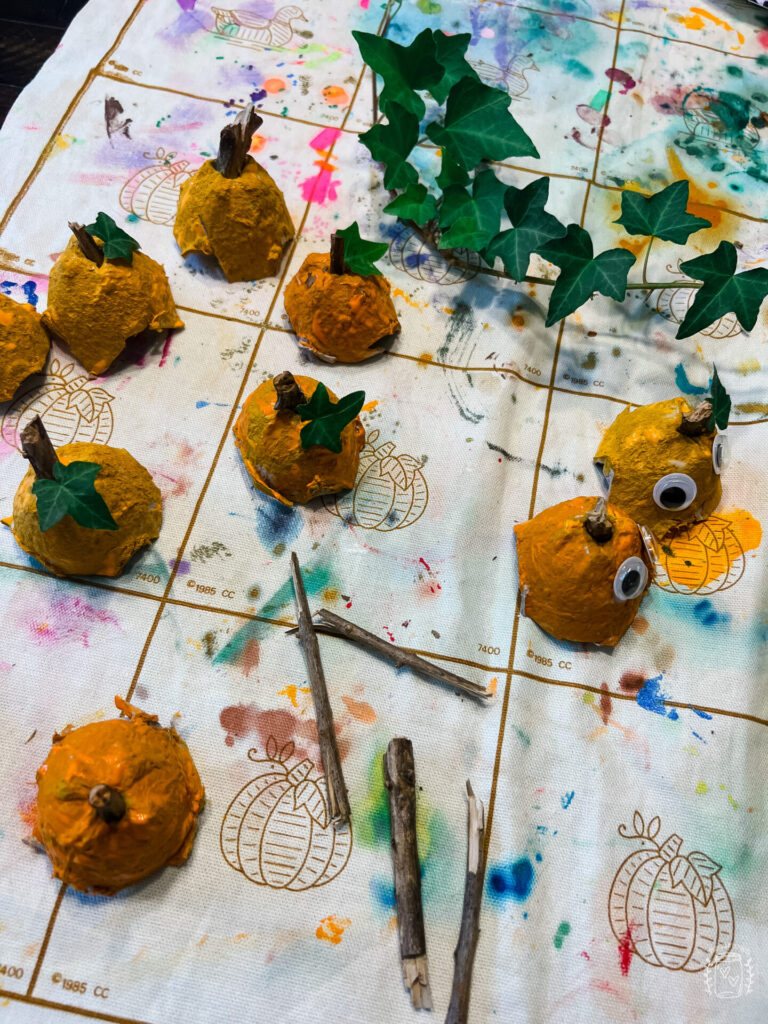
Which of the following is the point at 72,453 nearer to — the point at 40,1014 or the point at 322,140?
the point at 40,1014

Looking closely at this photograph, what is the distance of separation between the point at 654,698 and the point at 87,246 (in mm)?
1128

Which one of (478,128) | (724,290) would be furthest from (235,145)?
(724,290)

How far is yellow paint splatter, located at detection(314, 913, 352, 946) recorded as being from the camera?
96 centimetres

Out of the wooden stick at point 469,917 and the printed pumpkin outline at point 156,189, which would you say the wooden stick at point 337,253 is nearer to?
the printed pumpkin outline at point 156,189

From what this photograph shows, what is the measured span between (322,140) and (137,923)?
1.48 meters

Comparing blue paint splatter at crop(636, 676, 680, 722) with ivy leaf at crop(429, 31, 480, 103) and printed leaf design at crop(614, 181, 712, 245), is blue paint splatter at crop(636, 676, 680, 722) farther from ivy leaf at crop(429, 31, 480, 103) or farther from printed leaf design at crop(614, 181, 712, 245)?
ivy leaf at crop(429, 31, 480, 103)

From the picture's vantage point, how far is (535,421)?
1352 mm

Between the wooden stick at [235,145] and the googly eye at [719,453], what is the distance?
937 mm

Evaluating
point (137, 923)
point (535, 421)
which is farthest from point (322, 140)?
point (137, 923)

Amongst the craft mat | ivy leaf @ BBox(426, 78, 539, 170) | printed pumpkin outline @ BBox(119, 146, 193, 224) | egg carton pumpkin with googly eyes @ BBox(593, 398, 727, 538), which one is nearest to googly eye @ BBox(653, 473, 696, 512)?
egg carton pumpkin with googly eyes @ BBox(593, 398, 727, 538)

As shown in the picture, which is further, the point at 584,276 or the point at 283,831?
the point at 584,276

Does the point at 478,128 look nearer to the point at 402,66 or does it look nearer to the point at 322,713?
the point at 402,66

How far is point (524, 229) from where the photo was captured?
132cm

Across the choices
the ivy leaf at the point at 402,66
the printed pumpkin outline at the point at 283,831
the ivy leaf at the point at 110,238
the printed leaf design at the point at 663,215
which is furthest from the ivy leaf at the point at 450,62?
the printed pumpkin outline at the point at 283,831
